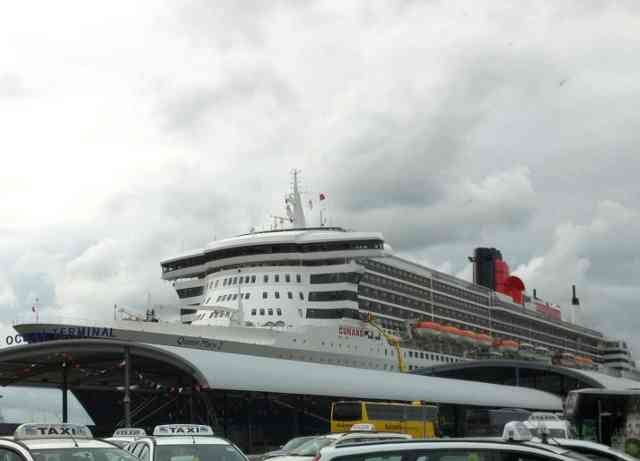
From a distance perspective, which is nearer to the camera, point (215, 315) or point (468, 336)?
point (215, 315)

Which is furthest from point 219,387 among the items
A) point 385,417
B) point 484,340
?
point 484,340

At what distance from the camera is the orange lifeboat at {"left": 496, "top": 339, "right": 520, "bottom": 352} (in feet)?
249

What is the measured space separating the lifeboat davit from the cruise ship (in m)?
0.08

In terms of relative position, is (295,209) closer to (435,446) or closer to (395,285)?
(395,285)

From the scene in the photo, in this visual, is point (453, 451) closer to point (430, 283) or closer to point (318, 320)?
point (318, 320)

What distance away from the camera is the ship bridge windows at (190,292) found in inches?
2156

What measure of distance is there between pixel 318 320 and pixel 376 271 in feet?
27.1

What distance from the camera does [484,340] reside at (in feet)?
231

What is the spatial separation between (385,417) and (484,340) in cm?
3934

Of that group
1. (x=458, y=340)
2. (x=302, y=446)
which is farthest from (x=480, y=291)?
(x=302, y=446)

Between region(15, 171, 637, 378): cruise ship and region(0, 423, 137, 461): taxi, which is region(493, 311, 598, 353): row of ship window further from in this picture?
region(0, 423, 137, 461): taxi

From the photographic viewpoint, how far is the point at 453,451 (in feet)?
20.2

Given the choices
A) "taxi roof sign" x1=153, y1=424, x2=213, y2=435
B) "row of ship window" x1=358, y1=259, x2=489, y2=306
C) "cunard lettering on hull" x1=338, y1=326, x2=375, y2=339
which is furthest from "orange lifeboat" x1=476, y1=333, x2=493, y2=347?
"taxi roof sign" x1=153, y1=424, x2=213, y2=435

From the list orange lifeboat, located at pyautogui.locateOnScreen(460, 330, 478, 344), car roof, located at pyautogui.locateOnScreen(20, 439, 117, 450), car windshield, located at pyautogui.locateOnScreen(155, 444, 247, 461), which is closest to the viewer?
car roof, located at pyautogui.locateOnScreen(20, 439, 117, 450)
